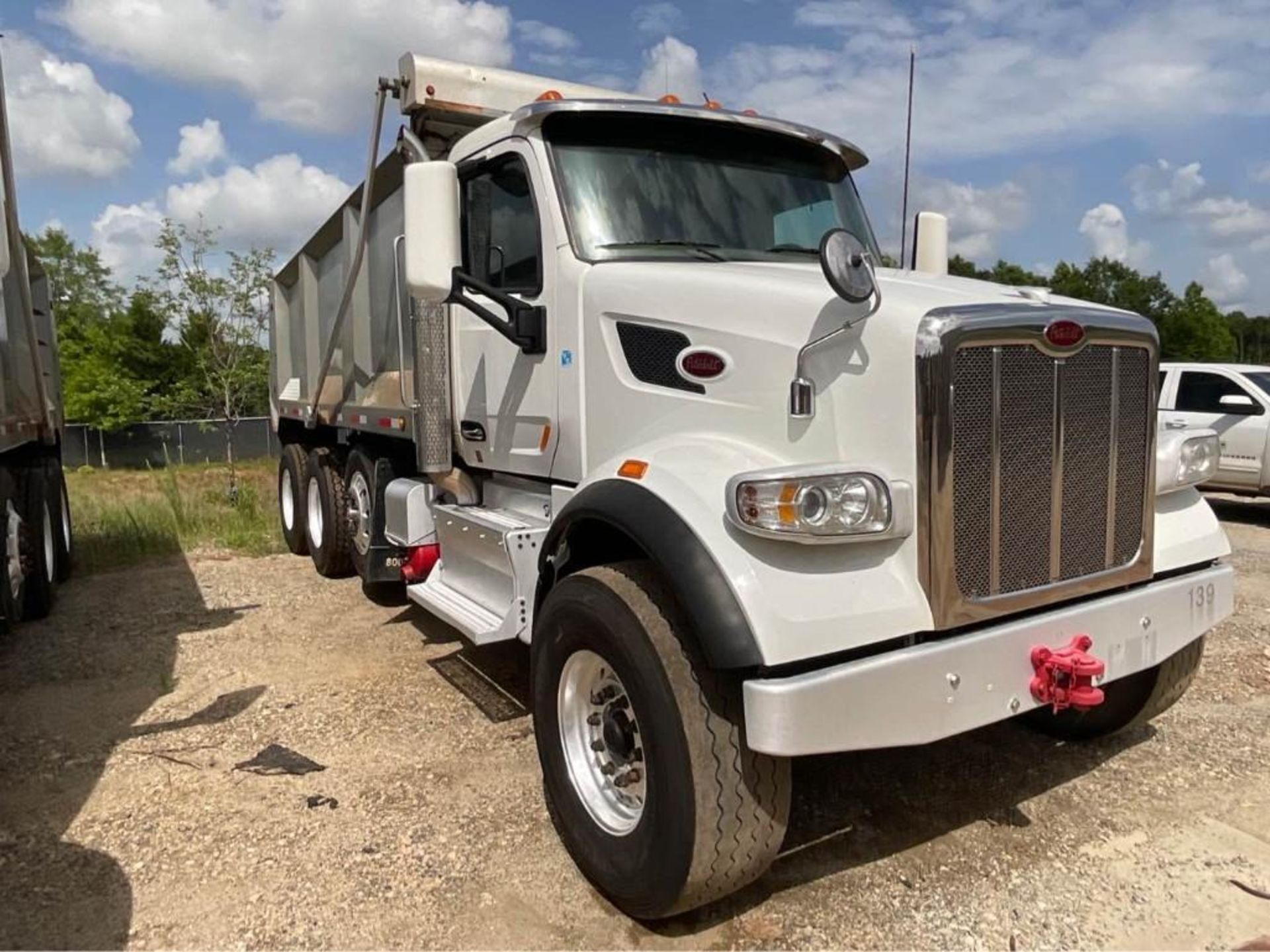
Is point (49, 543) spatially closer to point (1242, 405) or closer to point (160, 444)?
point (1242, 405)

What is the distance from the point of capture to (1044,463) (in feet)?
9.79

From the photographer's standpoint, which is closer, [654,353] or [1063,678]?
[1063,678]

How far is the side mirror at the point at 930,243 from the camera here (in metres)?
5.07

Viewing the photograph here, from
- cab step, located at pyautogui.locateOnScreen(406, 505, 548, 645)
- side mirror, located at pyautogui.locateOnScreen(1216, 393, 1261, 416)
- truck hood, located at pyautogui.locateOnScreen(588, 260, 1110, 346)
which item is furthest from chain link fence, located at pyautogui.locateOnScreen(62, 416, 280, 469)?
truck hood, located at pyautogui.locateOnScreen(588, 260, 1110, 346)

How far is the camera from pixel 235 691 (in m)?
5.08

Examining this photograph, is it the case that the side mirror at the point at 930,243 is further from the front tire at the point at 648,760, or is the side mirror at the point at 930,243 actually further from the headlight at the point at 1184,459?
the front tire at the point at 648,760

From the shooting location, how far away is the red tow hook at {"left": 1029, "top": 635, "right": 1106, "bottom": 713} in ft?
9.20

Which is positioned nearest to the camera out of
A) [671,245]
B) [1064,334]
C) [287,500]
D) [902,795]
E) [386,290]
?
[1064,334]

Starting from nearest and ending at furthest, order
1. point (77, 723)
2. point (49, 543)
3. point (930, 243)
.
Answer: point (77, 723) → point (930, 243) → point (49, 543)

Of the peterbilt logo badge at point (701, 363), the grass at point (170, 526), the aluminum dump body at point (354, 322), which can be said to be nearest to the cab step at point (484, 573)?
the aluminum dump body at point (354, 322)

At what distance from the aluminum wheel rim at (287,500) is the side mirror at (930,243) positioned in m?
6.12

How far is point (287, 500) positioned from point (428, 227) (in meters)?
5.99

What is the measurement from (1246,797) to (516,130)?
4.07 metres

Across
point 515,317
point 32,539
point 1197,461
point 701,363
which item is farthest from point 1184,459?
point 32,539
